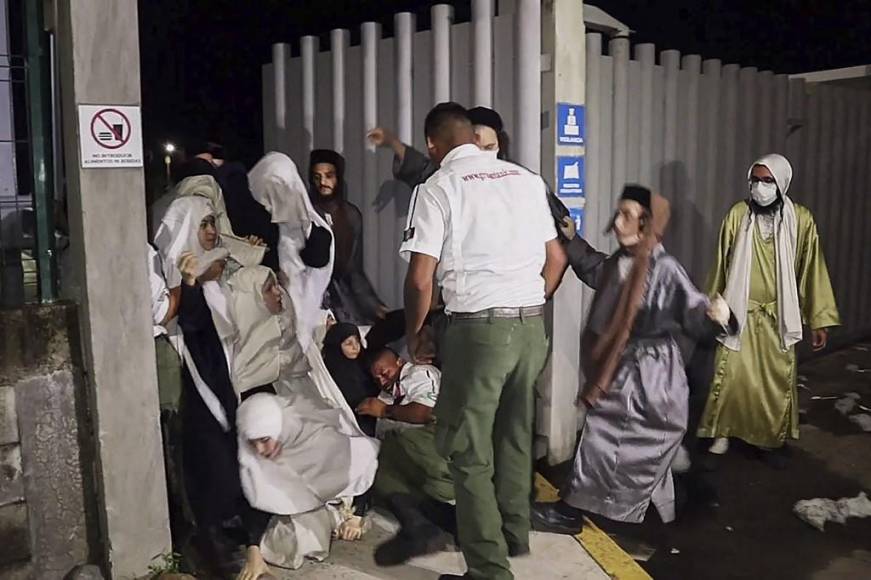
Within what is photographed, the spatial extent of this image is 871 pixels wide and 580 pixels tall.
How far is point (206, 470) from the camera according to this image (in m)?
4.01

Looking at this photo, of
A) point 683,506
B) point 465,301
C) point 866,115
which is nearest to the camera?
point 465,301

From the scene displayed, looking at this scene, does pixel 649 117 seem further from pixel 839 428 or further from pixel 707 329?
pixel 839 428

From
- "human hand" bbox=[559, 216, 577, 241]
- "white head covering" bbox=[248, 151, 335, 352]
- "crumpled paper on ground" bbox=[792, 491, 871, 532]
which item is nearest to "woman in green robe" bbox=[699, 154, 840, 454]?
"crumpled paper on ground" bbox=[792, 491, 871, 532]

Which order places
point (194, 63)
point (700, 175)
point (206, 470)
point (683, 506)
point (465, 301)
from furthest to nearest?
point (194, 63)
point (700, 175)
point (683, 506)
point (206, 470)
point (465, 301)

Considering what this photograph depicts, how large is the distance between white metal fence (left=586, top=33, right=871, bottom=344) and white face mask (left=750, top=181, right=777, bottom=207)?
0.61 meters

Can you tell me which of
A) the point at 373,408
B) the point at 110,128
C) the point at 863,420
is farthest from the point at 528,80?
the point at 863,420

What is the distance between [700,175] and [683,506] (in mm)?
2403

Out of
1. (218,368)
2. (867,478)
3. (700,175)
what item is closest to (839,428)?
(867,478)

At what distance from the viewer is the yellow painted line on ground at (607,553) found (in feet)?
12.7

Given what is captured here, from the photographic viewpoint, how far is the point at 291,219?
14.9 ft

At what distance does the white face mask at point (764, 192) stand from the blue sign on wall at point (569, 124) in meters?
1.18

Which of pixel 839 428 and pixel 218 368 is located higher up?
pixel 218 368

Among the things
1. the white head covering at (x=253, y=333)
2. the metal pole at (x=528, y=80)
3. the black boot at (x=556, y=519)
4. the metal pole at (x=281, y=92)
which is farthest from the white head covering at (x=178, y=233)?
the black boot at (x=556, y=519)

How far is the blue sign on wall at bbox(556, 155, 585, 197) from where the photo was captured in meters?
4.71
